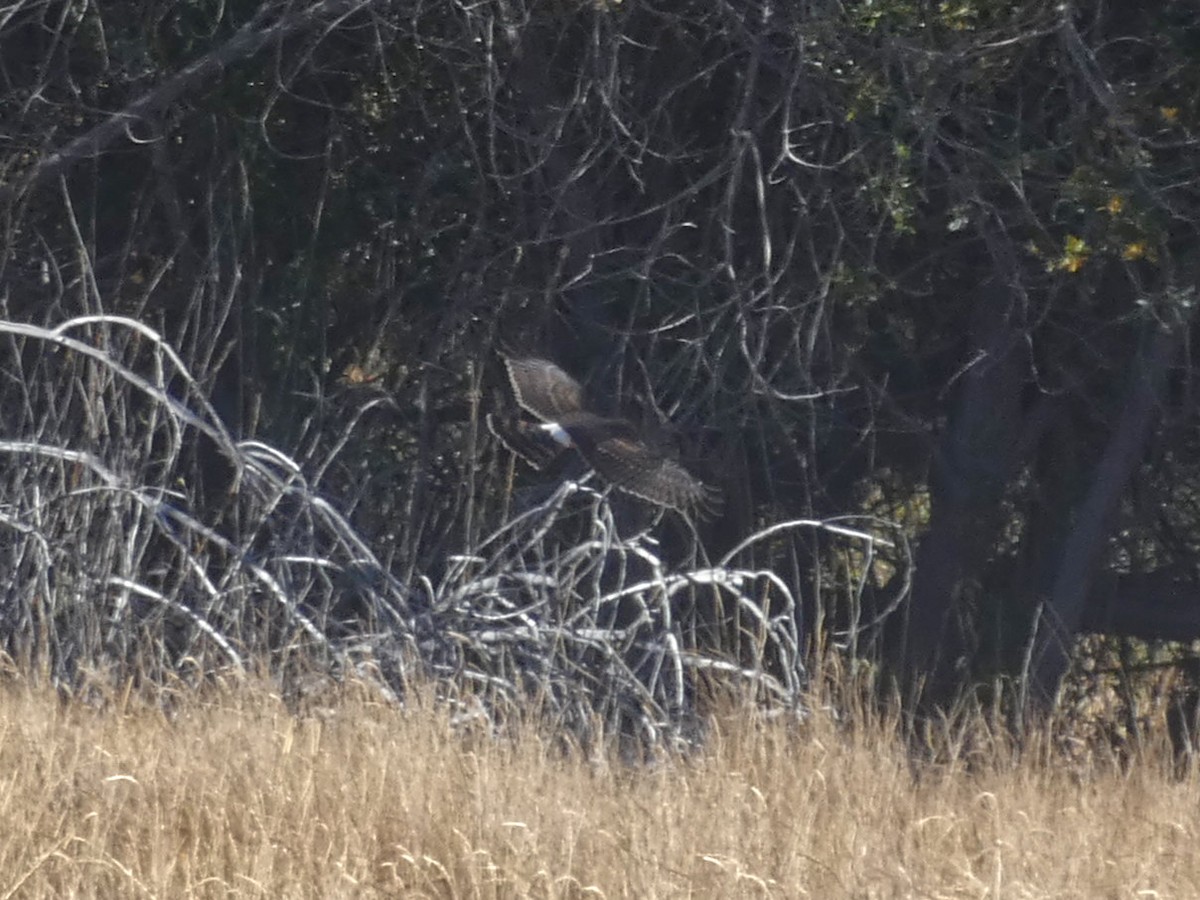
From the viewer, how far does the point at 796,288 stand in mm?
6598

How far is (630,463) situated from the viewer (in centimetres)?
573

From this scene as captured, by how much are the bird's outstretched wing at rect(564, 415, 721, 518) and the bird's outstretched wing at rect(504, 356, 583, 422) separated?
19cm

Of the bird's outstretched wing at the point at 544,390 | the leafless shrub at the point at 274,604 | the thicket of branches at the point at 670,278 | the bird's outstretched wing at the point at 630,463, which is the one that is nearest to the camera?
the leafless shrub at the point at 274,604

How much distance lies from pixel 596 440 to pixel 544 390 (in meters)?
0.47

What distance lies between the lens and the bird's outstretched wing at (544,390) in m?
6.06

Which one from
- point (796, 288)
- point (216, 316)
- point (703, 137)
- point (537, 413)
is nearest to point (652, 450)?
point (537, 413)

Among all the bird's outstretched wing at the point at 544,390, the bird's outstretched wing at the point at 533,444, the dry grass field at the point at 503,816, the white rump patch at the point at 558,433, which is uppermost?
the bird's outstretched wing at the point at 544,390

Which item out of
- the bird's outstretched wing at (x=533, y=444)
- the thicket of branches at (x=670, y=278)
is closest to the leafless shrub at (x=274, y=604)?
the thicket of branches at (x=670, y=278)

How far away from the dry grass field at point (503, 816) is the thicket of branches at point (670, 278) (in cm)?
87

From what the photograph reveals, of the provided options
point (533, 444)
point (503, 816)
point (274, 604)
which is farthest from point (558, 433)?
point (503, 816)

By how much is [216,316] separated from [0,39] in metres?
1.24

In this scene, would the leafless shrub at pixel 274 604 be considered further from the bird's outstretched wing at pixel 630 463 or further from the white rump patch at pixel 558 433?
the white rump patch at pixel 558 433

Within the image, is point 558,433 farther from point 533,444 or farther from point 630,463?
point 533,444

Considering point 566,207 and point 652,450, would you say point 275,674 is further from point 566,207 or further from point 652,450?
point 566,207
